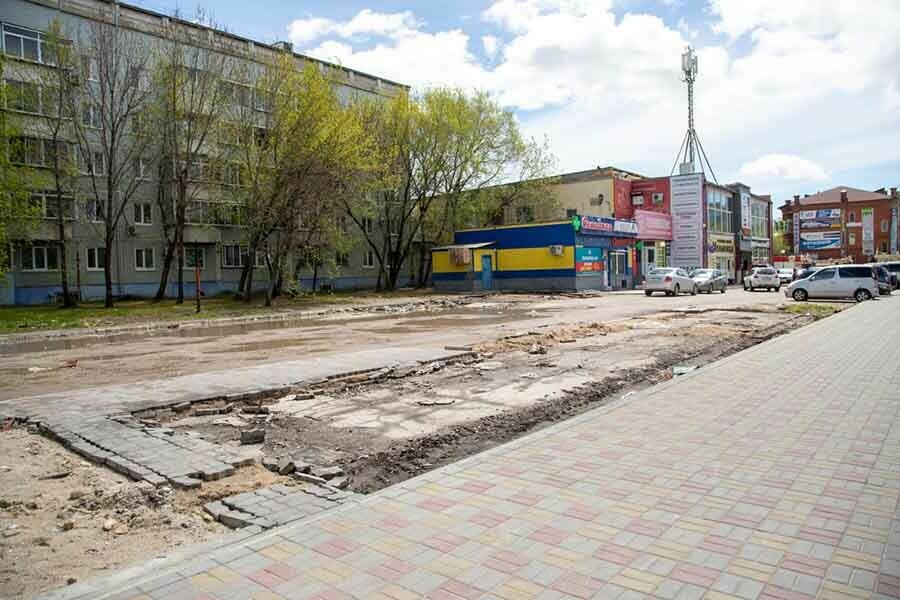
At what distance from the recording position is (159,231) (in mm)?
39562

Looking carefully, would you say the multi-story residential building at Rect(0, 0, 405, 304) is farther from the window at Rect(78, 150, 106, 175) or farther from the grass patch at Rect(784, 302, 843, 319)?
the grass patch at Rect(784, 302, 843, 319)

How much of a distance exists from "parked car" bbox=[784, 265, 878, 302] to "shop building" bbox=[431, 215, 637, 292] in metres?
15.0

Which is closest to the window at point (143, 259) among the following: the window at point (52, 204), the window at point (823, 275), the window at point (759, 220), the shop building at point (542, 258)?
the window at point (52, 204)

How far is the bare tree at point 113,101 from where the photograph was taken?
101 ft

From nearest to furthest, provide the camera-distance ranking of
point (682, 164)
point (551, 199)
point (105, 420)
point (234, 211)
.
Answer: point (105, 420) → point (234, 211) → point (551, 199) → point (682, 164)

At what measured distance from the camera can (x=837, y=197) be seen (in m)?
98.2

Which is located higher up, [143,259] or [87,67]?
[87,67]

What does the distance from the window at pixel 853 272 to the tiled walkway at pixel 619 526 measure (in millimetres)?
26755

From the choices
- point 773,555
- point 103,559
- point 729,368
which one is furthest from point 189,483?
point 729,368

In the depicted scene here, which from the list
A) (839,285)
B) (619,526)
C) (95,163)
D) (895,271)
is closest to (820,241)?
(895,271)

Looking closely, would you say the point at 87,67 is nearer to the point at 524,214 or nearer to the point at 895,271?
the point at 524,214

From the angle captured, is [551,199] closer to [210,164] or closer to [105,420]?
[210,164]

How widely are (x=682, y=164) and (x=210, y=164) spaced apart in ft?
140

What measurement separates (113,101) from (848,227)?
99.2m
